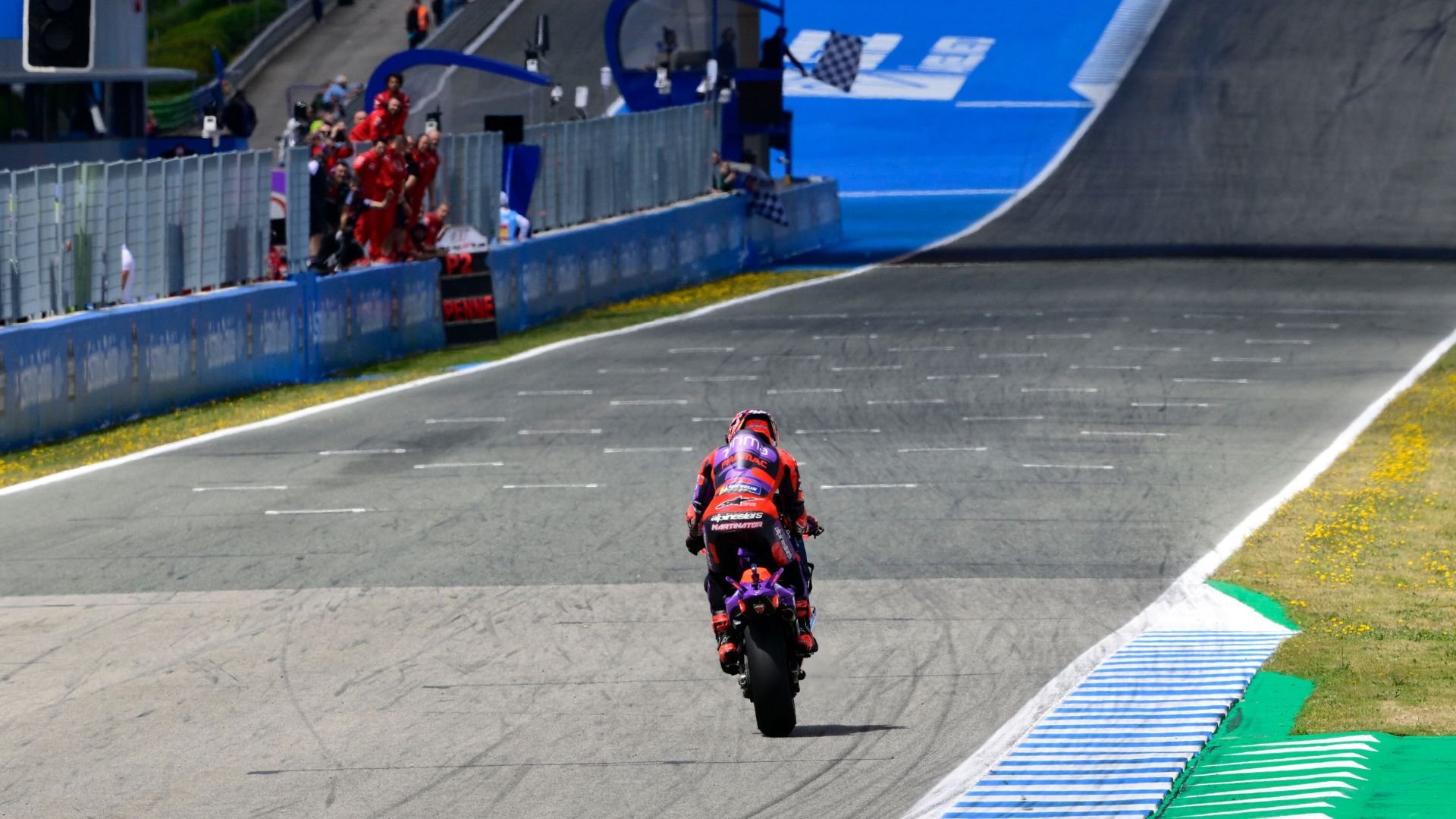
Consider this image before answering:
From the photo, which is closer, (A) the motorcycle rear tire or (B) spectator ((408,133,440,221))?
(A) the motorcycle rear tire

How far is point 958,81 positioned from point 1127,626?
4282cm

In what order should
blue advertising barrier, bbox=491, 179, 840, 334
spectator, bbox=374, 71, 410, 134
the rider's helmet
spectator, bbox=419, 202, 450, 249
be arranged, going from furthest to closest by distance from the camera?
blue advertising barrier, bbox=491, 179, 840, 334 → spectator, bbox=419, 202, 450, 249 → spectator, bbox=374, 71, 410, 134 → the rider's helmet

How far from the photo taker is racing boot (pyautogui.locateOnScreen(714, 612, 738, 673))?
31.7 feet

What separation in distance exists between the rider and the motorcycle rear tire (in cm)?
21

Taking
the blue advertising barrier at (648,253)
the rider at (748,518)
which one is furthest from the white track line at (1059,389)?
the rider at (748,518)

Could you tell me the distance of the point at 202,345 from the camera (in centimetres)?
2130

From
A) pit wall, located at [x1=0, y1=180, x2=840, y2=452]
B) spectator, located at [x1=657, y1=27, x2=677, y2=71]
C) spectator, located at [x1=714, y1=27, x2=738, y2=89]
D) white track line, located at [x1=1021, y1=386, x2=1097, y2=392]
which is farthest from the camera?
spectator, located at [x1=714, y1=27, x2=738, y2=89]

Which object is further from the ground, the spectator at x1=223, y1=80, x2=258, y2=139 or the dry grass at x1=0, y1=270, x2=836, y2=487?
the spectator at x1=223, y1=80, x2=258, y2=139

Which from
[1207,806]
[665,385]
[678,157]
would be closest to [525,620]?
[1207,806]

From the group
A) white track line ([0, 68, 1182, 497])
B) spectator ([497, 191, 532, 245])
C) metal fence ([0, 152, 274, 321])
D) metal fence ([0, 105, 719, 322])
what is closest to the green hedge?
white track line ([0, 68, 1182, 497])

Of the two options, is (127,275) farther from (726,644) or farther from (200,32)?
(200,32)

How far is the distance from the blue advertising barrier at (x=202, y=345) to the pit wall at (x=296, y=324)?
0.02 m

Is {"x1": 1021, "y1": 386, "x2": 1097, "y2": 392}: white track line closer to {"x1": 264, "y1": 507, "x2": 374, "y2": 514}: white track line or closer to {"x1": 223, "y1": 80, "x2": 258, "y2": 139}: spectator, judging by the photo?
{"x1": 264, "y1": 507, "x2": 374, "y2": 514}: white track line

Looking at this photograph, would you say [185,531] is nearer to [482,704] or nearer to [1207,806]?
[482,704]
